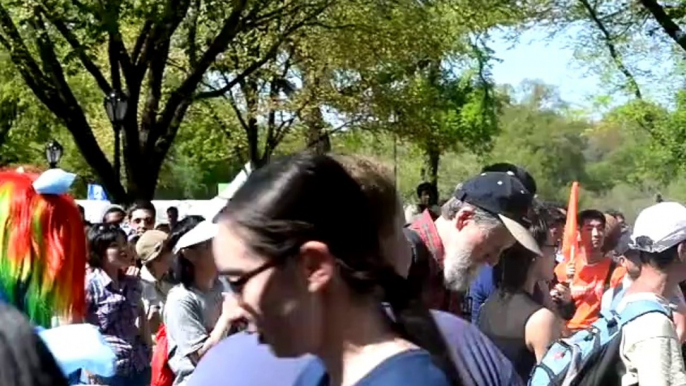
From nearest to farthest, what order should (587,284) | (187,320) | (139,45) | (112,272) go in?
(187,320) < (112,272) < (587,284) < (139,45)

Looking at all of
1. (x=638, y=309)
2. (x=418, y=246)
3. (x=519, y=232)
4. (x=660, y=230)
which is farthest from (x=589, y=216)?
(x=418, y=246)

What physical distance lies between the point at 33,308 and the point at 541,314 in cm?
251

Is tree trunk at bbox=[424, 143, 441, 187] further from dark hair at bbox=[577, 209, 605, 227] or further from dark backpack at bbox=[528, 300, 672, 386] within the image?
dark backpack at bbox=[528, 300, 672, 386]

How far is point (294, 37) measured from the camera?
1080 inches

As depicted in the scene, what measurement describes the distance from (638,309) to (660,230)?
0.42m

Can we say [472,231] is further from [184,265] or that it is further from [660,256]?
[184,265]

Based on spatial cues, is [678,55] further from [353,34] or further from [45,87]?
[45,87]

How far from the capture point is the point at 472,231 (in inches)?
167

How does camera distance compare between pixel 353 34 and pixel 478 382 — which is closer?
pixel 478 382

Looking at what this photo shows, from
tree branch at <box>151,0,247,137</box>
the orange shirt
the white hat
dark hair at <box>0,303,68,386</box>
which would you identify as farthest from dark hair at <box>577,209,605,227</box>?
tree branch at <box>151,0,247,137</box>

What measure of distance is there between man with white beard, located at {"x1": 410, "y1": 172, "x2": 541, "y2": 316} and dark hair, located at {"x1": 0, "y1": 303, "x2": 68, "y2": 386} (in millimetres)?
2299

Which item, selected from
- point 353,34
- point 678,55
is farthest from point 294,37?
point 678,55

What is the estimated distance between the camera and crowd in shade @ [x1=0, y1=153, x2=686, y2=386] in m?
2.33

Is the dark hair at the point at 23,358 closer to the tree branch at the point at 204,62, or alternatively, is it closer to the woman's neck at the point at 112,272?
the woman's neck at the point at 112,272
